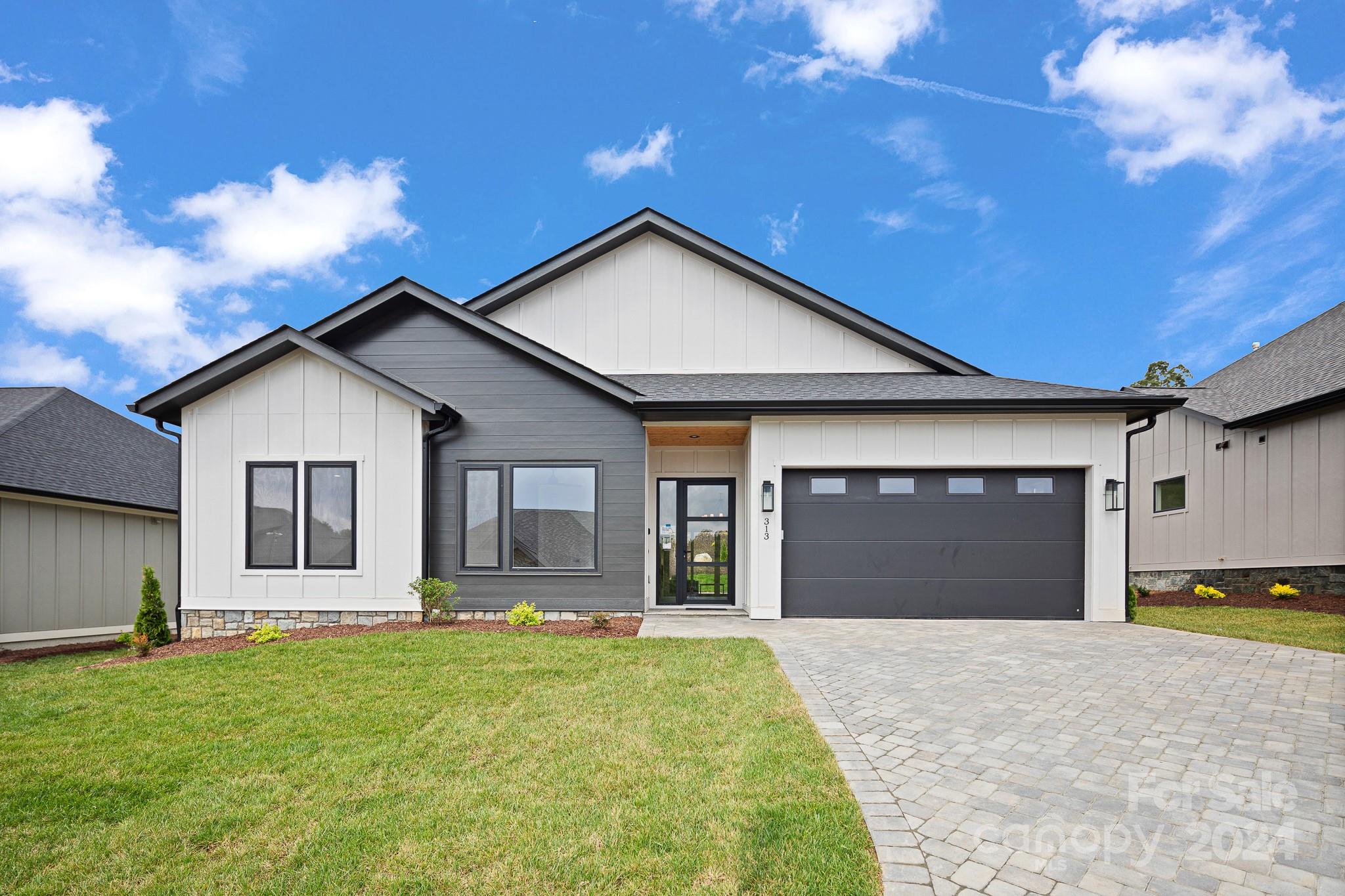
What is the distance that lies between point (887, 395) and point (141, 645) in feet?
35.1

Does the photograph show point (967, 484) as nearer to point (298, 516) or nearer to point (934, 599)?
point (934, 599)

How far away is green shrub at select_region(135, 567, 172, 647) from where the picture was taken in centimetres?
859

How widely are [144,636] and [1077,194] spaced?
2434 centimetres

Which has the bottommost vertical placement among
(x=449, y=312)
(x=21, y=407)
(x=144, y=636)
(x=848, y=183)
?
(x=144, y=636)

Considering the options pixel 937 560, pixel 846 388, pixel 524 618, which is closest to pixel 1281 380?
pixel 937 560

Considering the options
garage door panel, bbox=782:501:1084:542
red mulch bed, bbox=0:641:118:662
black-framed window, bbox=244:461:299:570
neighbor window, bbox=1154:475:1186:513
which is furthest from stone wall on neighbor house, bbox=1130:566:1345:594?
red mulch bed, bbox=0:641:118:662

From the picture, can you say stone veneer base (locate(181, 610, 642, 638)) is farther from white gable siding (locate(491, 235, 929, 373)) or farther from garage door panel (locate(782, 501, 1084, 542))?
white gable siding (locate(491, 235, 929, 373))

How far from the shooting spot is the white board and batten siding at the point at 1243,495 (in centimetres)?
1143

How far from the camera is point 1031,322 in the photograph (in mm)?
24312

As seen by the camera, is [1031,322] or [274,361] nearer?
[274,361]

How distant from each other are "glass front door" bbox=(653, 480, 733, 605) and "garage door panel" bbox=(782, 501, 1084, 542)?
5.32 ft

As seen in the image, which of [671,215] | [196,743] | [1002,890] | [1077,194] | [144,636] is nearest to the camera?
[1002,890]

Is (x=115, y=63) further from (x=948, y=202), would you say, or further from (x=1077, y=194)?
(x=1077, y=194)

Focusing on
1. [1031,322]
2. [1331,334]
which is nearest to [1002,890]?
[1331,334]
